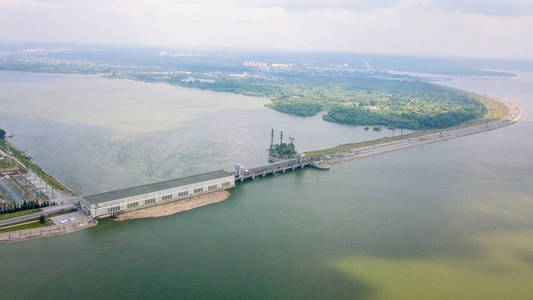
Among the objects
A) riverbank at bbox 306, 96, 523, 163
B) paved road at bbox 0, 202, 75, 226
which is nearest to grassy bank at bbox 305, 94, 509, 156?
riverbank at bbox 306, 96, 523, 163

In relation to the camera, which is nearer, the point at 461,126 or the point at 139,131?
the point at 139,131

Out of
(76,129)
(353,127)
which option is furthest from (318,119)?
(76,129)

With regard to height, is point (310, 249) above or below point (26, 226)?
below

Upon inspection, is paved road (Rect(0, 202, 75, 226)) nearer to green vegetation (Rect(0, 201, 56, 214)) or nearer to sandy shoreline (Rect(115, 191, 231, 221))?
green vegetation (Rect(0, 201, 56, 214))

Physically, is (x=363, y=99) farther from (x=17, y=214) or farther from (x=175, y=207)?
(x=17, y=214)

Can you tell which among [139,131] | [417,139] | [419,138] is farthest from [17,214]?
[419,138]

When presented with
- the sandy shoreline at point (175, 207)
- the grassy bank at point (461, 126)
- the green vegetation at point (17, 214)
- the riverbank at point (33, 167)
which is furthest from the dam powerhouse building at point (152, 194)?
the grassy bank at point (461, 126)

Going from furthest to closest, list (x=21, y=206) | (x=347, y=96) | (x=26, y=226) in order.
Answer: (x=347, y=96)
(x=21, y=206)
(x=26, y=226)
